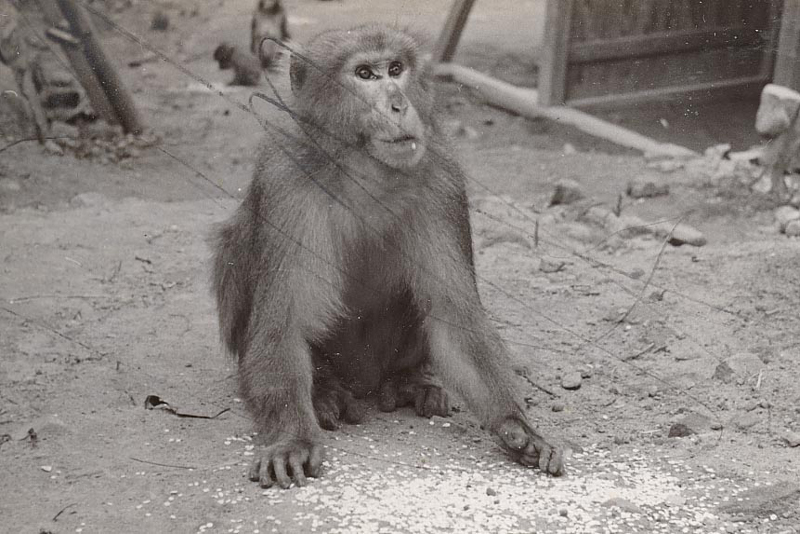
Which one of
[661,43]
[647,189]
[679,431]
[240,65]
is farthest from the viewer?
[240,65]

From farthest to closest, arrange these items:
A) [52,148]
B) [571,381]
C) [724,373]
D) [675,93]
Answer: [675,93], [52,148], [571,381], [724,373]

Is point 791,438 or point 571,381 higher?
point 791,438

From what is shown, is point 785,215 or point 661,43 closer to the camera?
point 785,215

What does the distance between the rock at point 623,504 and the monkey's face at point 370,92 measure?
1.39 meters

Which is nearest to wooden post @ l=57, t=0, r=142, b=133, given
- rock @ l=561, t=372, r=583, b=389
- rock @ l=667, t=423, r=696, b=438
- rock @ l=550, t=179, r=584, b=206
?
rock @ l=550, t=179, r=584, b=206

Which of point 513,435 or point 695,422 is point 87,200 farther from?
point 695,422

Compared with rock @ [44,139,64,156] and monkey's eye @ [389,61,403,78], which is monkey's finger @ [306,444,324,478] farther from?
rock @ [44,139,64,156]

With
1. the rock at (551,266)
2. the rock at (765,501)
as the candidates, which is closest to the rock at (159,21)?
the rock at (551,266)

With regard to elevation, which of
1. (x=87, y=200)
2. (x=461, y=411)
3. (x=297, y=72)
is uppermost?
(x=297, y=72)

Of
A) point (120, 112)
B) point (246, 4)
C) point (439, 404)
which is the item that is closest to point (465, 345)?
point (439, 404)

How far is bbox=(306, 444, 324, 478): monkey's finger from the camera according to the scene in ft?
12.3

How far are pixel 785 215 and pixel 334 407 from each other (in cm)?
338

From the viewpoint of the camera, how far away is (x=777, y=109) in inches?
259

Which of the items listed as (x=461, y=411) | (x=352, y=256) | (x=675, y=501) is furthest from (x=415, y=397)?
(x=675, y=501)
